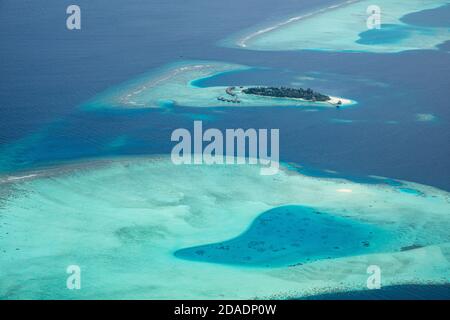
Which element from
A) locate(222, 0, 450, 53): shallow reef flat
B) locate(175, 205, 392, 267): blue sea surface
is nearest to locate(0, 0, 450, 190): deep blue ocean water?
locate(222, 0, 450, 53): shallow reef flat

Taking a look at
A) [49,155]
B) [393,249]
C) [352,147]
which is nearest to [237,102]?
[352,147]

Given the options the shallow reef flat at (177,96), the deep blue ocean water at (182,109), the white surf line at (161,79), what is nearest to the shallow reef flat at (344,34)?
the deep blue ocean water at (182,109)

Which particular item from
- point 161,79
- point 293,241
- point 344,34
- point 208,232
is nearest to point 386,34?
point 344,34

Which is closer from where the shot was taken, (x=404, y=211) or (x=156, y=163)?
(x=404, y=211)

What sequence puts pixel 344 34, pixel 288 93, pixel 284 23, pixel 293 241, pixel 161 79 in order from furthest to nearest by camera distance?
pixel 284 23 < pixel 344 34 < pixel 161 79 < pixel 288 93 < pixel 293 241

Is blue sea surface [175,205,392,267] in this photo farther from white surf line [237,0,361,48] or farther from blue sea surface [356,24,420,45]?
blue sea surface [356,24,420,45]

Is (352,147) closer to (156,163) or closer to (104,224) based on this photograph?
(156,163)

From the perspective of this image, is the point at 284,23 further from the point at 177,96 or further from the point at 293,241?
the point at 293,241
